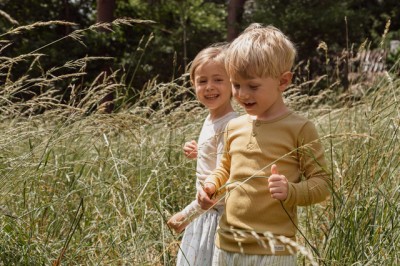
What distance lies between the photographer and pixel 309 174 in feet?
7.59

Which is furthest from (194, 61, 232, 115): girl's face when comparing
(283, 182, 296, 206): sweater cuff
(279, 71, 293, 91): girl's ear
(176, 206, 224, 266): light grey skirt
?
(283, 182, 296, 206): sweater cuff

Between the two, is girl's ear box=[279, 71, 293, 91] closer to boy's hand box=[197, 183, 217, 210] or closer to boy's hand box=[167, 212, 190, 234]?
boy's hand box=[197, 183, 217, 210]

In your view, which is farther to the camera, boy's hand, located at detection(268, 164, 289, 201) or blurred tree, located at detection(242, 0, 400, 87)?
blurred tree, located at detection(242, 0, 400, 87)

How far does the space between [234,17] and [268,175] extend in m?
13.9

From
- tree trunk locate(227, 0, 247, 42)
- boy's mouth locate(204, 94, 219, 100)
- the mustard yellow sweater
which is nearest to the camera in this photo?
the mustard yellow sweater

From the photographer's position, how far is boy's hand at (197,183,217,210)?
98.2 inches

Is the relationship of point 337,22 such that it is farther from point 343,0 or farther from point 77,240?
point 77,240

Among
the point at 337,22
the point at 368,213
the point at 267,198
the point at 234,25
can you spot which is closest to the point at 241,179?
the point at 267,198

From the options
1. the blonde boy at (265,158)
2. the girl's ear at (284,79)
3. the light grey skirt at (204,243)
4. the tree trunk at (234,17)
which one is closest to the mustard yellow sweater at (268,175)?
the blonde boy at (265,158)

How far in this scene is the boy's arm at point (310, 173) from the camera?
2.22m

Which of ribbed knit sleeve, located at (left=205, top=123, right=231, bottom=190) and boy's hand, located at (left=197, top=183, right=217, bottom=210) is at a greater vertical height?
ribbed knit sleeve, located at (left=205, top=123, right=231, bottom=190)

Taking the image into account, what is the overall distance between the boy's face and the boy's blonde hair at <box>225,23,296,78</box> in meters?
0.02

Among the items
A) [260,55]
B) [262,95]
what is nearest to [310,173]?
[262,95]

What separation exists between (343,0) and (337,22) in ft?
4.87
